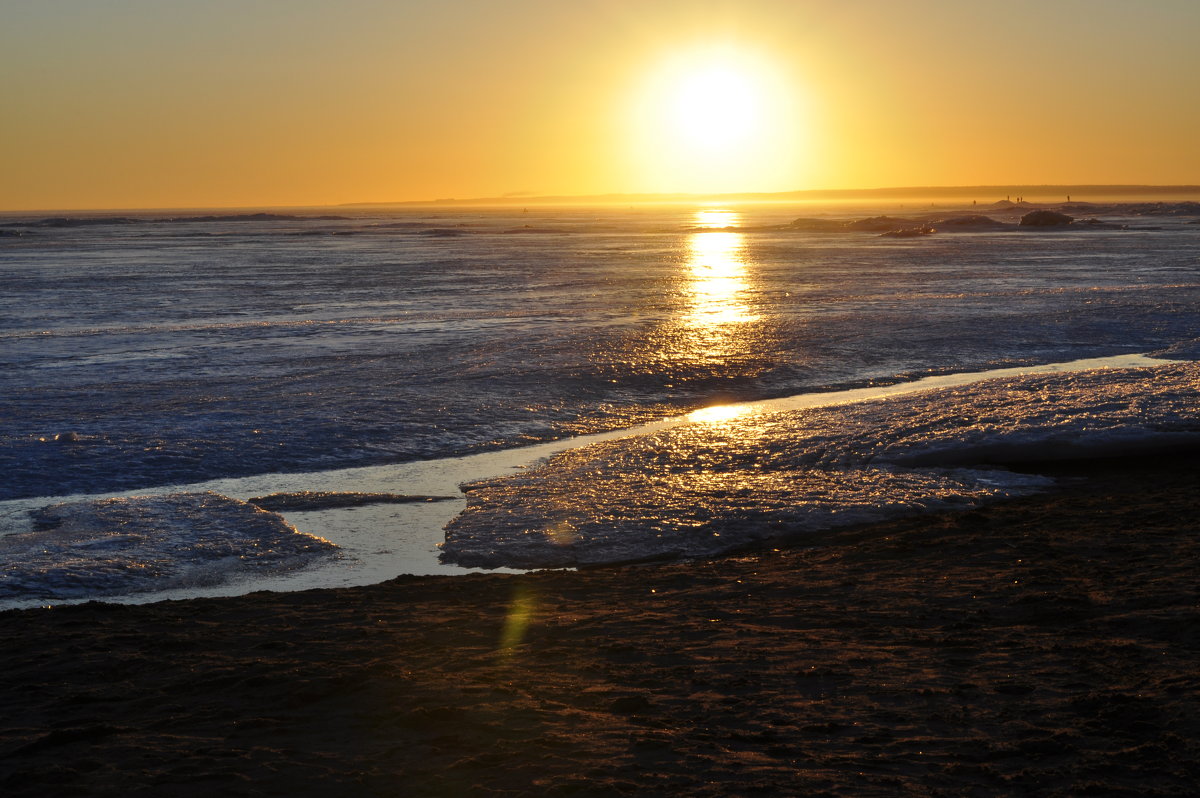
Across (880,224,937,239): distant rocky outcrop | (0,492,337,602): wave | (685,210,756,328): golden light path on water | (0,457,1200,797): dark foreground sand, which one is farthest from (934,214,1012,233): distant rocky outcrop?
(0,457,1200,797): dark foreground sand

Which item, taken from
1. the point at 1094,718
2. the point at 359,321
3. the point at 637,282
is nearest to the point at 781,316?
the point at 359,321

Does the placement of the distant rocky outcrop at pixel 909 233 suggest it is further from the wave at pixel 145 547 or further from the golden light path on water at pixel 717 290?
the wave at pixel 145 547

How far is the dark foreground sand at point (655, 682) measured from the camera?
481cm

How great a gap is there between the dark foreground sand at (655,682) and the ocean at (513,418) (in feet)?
4.25

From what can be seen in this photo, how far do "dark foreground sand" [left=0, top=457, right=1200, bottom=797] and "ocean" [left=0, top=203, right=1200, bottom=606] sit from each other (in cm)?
129

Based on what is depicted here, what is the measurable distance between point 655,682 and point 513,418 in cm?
903

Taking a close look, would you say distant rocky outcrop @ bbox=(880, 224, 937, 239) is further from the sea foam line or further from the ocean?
the sea foam line

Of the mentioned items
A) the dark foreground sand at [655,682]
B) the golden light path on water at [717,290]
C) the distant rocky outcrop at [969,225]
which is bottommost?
the dark foreground sand at [655,682]

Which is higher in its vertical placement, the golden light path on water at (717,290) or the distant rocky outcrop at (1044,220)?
the distant rocky outcrop at (1044,220)

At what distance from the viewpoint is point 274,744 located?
5.22 meters

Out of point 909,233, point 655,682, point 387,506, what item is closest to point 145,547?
point 387,506

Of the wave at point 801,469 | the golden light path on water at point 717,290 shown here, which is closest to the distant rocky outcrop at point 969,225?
the golden light path on water at point 717,290

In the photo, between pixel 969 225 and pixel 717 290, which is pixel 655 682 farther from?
pixel 969 225

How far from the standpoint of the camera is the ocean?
934 centimetres
